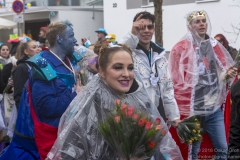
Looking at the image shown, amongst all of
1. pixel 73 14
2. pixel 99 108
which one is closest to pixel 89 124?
pixel 99 108

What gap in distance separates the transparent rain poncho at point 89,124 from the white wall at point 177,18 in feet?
38.2

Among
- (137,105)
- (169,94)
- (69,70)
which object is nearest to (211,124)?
(169,94)

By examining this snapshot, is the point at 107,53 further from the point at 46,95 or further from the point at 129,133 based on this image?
the point at 46,95

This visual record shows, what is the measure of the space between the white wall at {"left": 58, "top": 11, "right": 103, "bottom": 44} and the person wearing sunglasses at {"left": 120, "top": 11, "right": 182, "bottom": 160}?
1655 centimetres

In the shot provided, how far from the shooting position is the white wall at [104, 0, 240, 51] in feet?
47.8

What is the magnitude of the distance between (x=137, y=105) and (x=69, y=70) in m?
1.45

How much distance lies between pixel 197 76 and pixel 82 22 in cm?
1648

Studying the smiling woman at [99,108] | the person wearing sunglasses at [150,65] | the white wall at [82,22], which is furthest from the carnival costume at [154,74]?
the white wall at [82,22]

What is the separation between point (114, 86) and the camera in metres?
3.19

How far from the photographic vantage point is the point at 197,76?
577 cm

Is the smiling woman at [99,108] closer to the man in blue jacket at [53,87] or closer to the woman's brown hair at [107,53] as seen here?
the woman's brown hair at [107,53]

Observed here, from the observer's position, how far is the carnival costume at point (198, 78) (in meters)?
5.77

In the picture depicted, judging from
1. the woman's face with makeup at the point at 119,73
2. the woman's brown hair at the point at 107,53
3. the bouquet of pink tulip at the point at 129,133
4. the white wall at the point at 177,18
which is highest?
the white wall at the point at 177,18

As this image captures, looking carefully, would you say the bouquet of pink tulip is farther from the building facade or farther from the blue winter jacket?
the building facade
